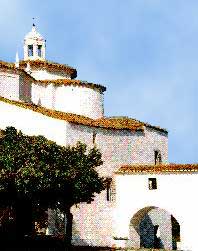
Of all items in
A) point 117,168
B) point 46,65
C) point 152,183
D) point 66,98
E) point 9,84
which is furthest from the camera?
point 46,65

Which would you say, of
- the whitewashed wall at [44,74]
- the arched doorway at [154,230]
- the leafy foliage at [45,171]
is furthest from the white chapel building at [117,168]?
the leafy foliage at [45,171]

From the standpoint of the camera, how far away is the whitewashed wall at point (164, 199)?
30.8m

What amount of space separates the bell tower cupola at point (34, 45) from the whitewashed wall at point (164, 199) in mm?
16405

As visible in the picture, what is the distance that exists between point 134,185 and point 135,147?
5555 millimetres

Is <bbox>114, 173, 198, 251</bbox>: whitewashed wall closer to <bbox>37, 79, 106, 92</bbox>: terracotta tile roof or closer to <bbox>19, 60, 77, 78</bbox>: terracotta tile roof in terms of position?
<bbox>37, 79, 106, 92</bbox>: terracotta tile roof

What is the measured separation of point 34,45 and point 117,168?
1544 cm

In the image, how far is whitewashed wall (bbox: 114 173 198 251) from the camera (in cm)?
3084

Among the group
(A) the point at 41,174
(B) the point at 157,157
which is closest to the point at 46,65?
Result: (B) the point at 157,157

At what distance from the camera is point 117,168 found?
117ft

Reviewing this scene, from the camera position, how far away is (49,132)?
3250 centimetres

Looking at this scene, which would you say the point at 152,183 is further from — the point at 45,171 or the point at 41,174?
the point at 41,174

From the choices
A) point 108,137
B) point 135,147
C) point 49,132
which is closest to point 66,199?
point 49,132

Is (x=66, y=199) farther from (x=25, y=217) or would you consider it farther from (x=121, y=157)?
(x=121, y=157)

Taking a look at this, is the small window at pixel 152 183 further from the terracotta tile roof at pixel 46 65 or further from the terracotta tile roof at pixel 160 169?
the terracotta tile roof at pixel 46 65
